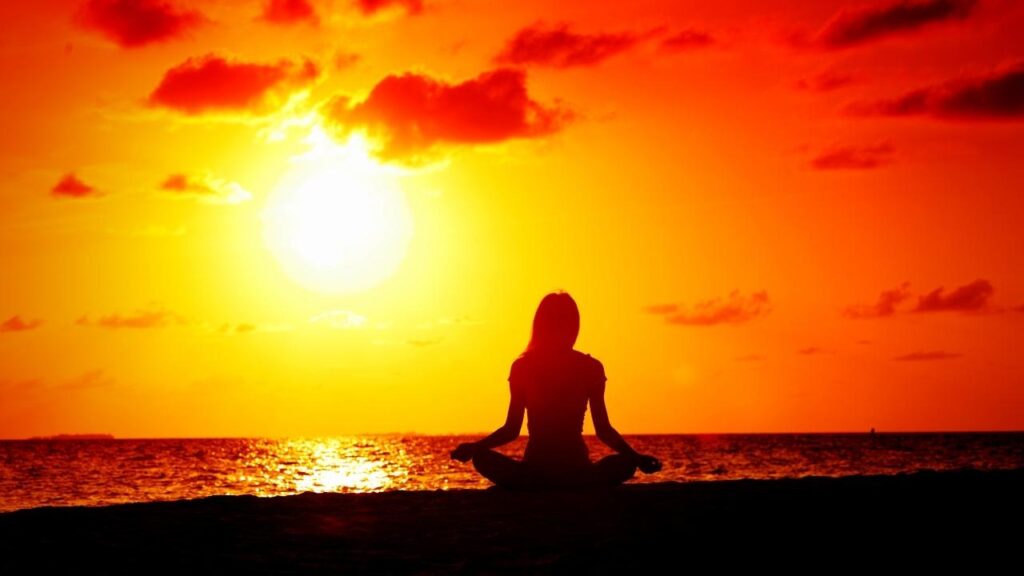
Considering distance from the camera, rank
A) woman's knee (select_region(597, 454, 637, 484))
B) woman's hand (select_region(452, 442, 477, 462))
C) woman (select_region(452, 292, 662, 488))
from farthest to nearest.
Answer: woman (select_region(452, 292, 662, 488))
woman's knee (select_region(597, 454, 637, 484))
woman's hand (select_region(452, 442, 477, 462))

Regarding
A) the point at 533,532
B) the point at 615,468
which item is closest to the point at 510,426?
the point at 615,468

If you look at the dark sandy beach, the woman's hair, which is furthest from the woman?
the dark sandy beach

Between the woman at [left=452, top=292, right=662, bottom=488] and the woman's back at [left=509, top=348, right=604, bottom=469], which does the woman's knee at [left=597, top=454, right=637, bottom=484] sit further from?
the woman's back at [left=509, top=348, right=604, bottom=469]

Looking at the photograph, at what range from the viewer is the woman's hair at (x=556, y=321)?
44.0 ft

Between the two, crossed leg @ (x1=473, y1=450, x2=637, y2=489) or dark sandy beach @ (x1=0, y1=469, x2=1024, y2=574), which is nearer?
dark sandy beach @ (x1=0, y1=469, x2=1024, y2=574)

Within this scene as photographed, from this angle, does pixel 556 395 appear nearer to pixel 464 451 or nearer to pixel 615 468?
pixel 615 468

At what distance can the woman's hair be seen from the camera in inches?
528

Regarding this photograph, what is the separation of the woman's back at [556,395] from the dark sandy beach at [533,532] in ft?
2.85

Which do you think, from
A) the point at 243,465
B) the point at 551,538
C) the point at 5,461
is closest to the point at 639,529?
the point at 551,538

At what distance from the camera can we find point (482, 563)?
8859 millimetres

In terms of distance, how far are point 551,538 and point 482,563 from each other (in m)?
1.10

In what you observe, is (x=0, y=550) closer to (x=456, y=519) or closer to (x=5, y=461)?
(x=456, y=519)

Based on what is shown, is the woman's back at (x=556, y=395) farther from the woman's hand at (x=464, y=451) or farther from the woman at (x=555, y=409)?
the woman's hand at (x=464, y=451)

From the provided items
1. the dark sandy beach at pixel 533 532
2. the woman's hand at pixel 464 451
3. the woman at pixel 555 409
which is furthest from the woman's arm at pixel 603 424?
the woman's hand at pixel 464 451
